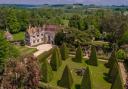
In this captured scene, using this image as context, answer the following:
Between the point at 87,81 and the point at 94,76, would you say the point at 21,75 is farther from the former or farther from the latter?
the point at 94,76

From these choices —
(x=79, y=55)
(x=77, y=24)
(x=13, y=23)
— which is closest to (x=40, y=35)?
(x=77, y=24)

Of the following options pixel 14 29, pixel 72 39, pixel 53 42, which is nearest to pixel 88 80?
pixel 72 39

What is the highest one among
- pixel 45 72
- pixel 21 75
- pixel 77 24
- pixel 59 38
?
pixel 21 75

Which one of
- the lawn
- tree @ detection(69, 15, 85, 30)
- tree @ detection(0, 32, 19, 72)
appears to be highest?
tree @ detection(0, 32, 19, 72)

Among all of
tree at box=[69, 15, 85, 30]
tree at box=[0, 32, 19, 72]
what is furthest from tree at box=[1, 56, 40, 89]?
tree at box=[69, 15, 85, 30]

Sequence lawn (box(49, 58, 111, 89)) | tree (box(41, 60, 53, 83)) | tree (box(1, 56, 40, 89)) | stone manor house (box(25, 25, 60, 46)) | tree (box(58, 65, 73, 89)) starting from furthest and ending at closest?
stone manor house (box(25, 25, 60, 46)) → lawn (box(49, 58, 111, 89)) → tree (box(41, 60, 53, 83)) → tree (box(58, 65, 73, 89)) → tree (box(1, 56, 40, 89))

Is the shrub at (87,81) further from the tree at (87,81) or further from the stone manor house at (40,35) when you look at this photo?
the stone manor house at (40,35)

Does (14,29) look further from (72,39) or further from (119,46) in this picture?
(119,46)

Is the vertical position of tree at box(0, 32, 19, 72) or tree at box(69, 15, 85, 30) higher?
tree at box(0, 32, 19, 72)

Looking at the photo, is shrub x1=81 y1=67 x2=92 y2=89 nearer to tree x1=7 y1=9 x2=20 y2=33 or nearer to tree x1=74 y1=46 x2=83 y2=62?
tree x1=74 y1=46 x2=83 y2=62

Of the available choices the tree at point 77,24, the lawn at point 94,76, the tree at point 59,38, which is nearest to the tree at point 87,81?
the lawn at point 94,76
